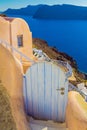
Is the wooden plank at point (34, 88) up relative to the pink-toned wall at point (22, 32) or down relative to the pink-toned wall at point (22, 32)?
down

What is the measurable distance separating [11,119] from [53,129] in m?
1.53

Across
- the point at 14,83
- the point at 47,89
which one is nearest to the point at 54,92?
the point at 47,89

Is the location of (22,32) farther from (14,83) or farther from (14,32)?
(14,83)

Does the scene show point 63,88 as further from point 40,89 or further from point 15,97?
point 15,97

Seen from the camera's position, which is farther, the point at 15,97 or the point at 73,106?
the point at 15,97

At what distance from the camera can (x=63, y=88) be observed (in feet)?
28.9

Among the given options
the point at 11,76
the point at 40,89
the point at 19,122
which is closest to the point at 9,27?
the point at 11,76

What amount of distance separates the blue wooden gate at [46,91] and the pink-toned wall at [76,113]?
31cm

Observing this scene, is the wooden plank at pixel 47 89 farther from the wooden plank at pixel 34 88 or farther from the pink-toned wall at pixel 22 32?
the pink-toned wall at pixel 22 32

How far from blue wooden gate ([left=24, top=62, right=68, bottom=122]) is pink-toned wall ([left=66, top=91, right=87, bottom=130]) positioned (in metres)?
0.31

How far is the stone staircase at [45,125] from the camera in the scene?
9.10 m

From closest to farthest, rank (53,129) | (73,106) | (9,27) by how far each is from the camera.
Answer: (73,106) → (53,129) → (9,27)

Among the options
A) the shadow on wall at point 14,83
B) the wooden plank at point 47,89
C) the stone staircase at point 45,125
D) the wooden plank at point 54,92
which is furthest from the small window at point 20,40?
the stone staircase at point 45,125

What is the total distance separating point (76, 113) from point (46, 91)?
1.39 metres
